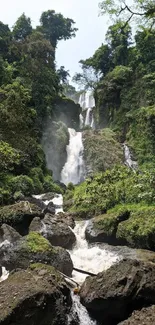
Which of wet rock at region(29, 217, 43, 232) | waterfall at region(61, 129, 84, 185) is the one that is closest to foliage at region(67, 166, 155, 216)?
wet rock at region(29, 217, 43, 232)

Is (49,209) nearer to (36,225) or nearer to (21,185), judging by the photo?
(21,185)

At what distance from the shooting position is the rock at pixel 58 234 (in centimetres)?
1225

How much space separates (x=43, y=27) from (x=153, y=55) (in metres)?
19.6

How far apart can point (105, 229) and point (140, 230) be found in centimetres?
181

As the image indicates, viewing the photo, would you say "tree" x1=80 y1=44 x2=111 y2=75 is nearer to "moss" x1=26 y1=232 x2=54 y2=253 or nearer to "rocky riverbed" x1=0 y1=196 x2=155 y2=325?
"rocky riverbed" x1=0 y1=196 x2=155 y2=325

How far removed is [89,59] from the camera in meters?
47.4

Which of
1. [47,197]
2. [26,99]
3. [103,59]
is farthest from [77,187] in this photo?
[103,59]

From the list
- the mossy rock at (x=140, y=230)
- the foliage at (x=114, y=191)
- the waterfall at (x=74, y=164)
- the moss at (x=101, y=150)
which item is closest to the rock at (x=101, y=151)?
the moss at (x=101, y=150)

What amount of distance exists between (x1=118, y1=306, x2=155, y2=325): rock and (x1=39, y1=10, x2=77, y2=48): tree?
46067 mm

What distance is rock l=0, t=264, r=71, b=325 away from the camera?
6.26 metres

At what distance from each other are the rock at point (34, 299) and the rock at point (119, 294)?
2.24ft

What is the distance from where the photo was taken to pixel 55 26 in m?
47.9

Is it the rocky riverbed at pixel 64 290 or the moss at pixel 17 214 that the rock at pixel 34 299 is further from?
the moss at pixel 17 214

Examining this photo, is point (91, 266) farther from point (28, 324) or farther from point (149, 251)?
point (28, 324)
